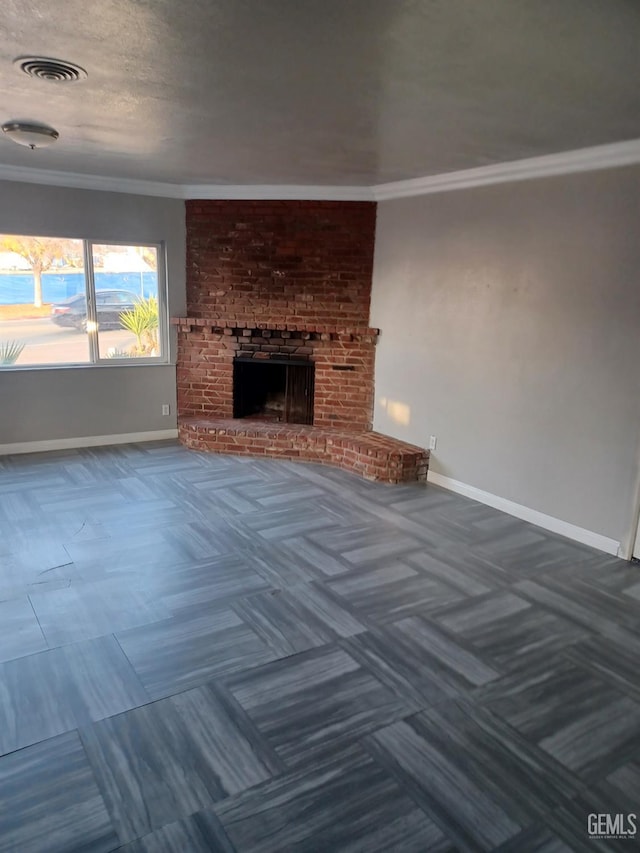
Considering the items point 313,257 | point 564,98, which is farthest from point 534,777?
point 313,257

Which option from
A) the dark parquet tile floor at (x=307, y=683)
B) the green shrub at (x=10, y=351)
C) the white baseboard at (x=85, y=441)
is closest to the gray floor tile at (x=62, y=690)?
the dark parquet tile floor at (x=307, y=683)

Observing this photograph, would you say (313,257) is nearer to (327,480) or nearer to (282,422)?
(282,422)

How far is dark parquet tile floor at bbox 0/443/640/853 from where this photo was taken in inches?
67.7

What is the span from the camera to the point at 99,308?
5.32 metres

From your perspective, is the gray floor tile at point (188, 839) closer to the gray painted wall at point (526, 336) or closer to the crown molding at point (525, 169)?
the gray painted wall at point (526, 336)

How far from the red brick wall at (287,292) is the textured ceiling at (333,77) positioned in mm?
1451

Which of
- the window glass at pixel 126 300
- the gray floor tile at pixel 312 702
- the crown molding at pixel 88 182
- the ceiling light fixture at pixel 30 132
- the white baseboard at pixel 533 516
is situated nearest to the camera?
the gray floor tile at pixel 312 702

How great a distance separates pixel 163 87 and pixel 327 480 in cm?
308

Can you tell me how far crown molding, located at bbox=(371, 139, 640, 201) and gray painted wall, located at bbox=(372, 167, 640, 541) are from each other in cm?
6

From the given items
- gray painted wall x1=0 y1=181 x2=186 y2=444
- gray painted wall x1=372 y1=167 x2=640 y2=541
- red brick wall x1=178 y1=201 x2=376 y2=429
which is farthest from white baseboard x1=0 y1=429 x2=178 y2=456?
gray painted wall x1=372 y1=167 x2=640 y2=541

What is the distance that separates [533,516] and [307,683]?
2335mm

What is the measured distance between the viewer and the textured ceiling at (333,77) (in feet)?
5.92

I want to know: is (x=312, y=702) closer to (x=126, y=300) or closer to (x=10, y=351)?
(x=10, y=351)

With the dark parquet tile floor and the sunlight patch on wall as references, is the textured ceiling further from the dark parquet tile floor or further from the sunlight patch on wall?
the dark parquet tile floor
